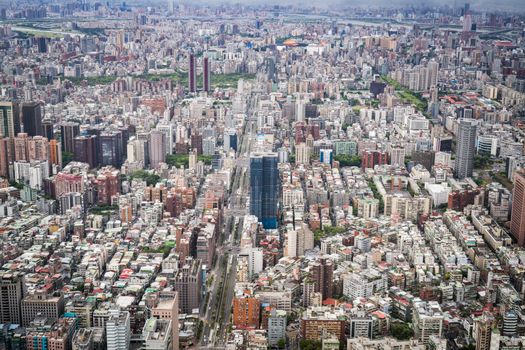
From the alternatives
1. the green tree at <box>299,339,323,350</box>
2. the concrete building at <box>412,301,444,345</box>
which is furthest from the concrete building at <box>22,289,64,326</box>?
the concrete building at <box>412,301,444,345</box>

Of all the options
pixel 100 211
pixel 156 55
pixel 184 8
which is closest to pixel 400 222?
pixel 100 211

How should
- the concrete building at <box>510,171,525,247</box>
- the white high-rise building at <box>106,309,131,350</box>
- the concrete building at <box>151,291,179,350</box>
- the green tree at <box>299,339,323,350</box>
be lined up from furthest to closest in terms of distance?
the concrete building at <box>510,171,525,247</box>, the green tree at <box>299,339,323,350</box>, the concrete building at <box>151,291,179,350</box>, the white high-rise building at <box>106,309,131,350</box>

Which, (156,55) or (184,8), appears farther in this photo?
(184,8)

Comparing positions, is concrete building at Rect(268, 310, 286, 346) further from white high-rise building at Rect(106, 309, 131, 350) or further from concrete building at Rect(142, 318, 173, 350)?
white high-rise building at Rect(106, 309, 131, 350)

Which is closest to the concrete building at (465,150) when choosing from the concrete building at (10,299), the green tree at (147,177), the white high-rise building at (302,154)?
the white high-rise building at (302,154)

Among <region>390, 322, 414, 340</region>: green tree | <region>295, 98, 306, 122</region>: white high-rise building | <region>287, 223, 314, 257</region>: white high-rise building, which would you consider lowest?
<region>390, 322, 414, 340</region>: green tree

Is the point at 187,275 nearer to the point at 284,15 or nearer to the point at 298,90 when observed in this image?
the point at 298,90

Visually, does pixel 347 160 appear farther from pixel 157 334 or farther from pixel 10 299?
pixel 157 334

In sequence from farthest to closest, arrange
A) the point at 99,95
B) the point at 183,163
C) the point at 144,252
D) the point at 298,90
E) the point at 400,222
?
the point at 298,90 < the point at 99,95 < the point at 183,163 < the point at 400,222 < the point at 144,252
